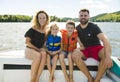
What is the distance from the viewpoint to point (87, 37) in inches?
178

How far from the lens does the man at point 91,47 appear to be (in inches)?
165

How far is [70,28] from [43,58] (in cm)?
71

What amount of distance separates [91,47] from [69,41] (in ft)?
1.20

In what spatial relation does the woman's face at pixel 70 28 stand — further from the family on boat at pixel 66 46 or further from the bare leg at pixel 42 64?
the bare leg at pixel 42 64

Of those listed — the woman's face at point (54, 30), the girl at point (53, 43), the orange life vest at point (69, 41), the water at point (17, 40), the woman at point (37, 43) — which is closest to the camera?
the woman at point (37, 43)

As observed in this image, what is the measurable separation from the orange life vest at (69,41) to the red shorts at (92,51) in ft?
0.70

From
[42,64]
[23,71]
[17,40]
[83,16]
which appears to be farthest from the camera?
[17,40]

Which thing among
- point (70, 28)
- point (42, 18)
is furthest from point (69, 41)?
point (42, 18)

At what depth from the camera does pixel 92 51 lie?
14.7 ft

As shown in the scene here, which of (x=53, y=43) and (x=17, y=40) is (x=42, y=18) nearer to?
(x=53, y=43)

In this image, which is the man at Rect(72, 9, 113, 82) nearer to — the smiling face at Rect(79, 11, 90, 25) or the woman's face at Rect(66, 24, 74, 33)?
the smiling face at Rect(79, 11, 90, 25)

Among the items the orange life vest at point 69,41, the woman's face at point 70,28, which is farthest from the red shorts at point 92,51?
the woman's face at point 70,28

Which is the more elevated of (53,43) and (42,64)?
(53,43)

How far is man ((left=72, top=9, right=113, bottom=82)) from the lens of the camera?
4.19m
